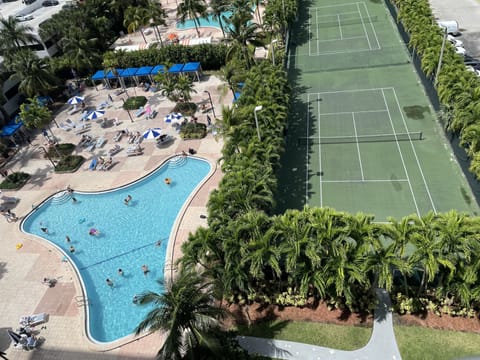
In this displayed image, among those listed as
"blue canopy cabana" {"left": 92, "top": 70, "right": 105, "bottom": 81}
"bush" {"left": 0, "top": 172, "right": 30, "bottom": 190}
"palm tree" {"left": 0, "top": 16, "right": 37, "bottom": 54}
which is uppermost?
"palm tree" {"left": 0, "top": 16, "right": 37, "bottom": 54}

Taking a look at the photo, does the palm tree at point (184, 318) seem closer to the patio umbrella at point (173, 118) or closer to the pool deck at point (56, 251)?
the pool deck at point (56, 251)

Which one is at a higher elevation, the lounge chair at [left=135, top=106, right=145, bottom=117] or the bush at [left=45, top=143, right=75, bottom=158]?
the lounge chair at [left=135, top=106, right=145, bottom=117]

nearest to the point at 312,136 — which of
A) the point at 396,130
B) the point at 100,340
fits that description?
the point at 396,130

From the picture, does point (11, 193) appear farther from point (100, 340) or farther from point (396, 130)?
point (396, 130)

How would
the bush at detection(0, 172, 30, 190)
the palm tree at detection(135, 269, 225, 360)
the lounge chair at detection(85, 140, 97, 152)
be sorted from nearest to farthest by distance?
the palm tree at detection(135, 269, 225, 360) → the bush at detection(0, 172, 30, 190) → the lounge chair at detection(85, 140, 97, 152)

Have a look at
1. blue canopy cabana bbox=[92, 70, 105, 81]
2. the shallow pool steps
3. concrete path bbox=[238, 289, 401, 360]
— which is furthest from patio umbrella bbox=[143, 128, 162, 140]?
concrete path bbox=[238, 289, 401, 360]

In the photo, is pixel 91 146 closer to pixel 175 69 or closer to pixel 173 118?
pixel 173 118

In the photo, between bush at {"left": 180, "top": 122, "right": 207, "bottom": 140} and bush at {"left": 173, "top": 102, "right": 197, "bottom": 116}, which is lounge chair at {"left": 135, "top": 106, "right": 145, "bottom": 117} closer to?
bush at {"left": 173, "top": 102, "right": 197, "bottom": 116}

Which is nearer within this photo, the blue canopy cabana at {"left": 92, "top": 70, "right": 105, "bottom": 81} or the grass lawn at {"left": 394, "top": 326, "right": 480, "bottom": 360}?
the grass lawn at {"left": 394, "top": 326, "right": 480, "bottom": 360}

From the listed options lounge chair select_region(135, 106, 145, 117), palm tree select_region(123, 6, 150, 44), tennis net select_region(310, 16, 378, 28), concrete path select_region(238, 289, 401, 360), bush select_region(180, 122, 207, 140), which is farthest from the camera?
palm tree select_region(123, 6, 150, 44)
